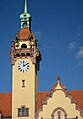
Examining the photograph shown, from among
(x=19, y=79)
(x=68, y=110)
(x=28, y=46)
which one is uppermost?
(x=28, y=46)

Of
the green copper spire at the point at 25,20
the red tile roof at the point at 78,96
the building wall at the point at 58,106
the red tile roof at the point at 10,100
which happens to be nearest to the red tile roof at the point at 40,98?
the red tile roof at the point at 10,100

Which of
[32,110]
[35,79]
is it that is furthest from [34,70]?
[32,110]

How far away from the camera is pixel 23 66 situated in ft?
260

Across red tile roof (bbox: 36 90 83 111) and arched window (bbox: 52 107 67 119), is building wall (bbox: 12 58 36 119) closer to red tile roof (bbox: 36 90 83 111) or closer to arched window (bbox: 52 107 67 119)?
red tile roof (bbox: 36 90 83 111)

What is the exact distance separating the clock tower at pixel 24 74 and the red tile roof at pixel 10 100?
1763mm

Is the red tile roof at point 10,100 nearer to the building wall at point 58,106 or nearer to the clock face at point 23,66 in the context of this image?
the building wall at point 58,106

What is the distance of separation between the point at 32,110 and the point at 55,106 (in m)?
3.84

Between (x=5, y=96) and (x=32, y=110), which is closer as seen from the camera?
(x=32, y=110)

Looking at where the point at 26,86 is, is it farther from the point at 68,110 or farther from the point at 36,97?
the point at 68,110

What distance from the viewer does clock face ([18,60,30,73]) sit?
79.4 metres

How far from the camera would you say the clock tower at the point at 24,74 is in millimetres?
77688

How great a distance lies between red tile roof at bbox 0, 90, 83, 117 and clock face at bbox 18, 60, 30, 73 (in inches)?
225

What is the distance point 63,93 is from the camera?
77000 mm

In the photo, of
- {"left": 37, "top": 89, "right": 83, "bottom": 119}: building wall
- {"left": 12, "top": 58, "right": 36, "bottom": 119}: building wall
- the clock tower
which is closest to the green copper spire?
the clock tower
